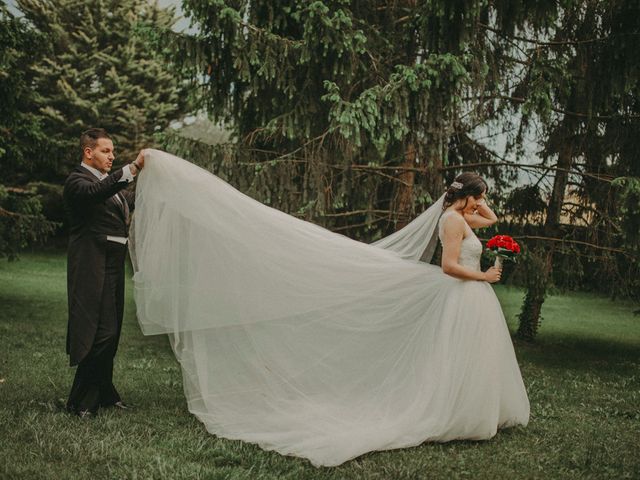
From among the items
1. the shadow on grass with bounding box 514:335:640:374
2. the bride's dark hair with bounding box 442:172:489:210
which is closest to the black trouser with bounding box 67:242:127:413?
the bride's dark hair with bounding box 442:172:489:210

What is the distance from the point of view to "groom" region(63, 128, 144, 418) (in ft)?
18.2

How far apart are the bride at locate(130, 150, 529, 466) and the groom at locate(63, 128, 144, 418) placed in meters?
0.24

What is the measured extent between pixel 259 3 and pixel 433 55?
284 cm

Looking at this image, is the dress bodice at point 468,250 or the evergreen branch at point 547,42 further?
the evergreen branch at point 547,42

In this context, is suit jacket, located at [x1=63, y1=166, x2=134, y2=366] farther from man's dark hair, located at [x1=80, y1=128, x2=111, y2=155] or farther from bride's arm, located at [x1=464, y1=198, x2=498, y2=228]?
bride's arm, located at [x1=464, y1=198, x2=498, y2=228]

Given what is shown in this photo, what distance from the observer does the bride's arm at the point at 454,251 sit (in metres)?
5.70

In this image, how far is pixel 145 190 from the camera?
5.79 metres

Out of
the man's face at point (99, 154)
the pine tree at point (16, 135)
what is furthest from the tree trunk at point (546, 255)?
the pine tree at point (16, 135)

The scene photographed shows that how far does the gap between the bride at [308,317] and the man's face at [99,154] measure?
0.36 meters

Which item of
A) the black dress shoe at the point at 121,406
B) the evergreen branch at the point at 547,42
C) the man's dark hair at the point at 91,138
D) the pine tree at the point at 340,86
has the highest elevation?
the evergreen branch at the point at 547,42

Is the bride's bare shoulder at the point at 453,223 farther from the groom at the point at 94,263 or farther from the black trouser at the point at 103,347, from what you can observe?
the black trouser at the point at 103,347

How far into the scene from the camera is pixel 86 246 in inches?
223

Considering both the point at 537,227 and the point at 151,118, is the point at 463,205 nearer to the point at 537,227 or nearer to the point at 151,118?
the point at 537,227

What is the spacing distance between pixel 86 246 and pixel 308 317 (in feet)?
6.62
